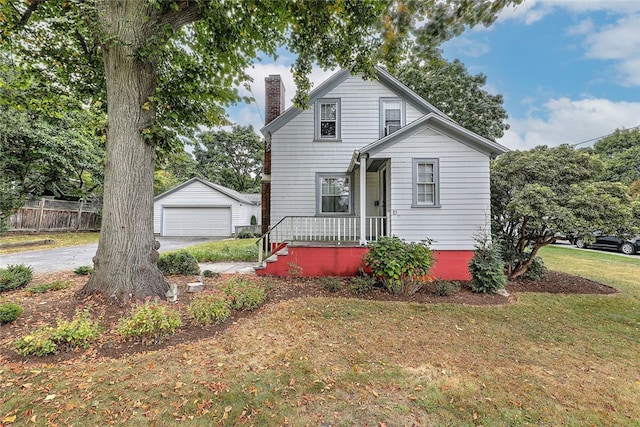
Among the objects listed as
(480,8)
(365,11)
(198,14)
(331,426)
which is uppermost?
(365,11)

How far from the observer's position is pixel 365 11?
6.18 m

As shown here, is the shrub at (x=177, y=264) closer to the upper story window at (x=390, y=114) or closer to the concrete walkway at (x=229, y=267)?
the concrete walkway at (x=229, y=267)

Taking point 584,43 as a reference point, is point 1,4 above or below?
below

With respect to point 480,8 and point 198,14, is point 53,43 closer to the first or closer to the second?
point 198,14

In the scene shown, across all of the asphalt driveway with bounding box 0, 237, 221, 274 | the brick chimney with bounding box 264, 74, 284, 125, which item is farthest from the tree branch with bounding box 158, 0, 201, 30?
the asphalt driveway with bounding box 0, 237, 221, 274

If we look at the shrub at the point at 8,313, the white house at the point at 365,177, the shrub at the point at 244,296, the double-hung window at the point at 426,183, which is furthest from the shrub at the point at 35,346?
the double-hung window at the point at 426,183

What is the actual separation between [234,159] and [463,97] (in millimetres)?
27953

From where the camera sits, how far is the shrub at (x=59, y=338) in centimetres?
337

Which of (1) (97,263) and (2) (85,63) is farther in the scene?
(2) (85,63)

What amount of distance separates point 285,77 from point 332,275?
840cm

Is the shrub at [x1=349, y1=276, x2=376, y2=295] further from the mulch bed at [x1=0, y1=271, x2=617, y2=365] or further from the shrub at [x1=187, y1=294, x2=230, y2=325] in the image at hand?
the shrub at [x1=187, y1=294, x2=230, y2=325]

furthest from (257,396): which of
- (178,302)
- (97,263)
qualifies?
(97,263)

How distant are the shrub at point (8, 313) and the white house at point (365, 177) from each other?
484 cm

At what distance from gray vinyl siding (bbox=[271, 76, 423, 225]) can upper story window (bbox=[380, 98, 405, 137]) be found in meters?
0.15
